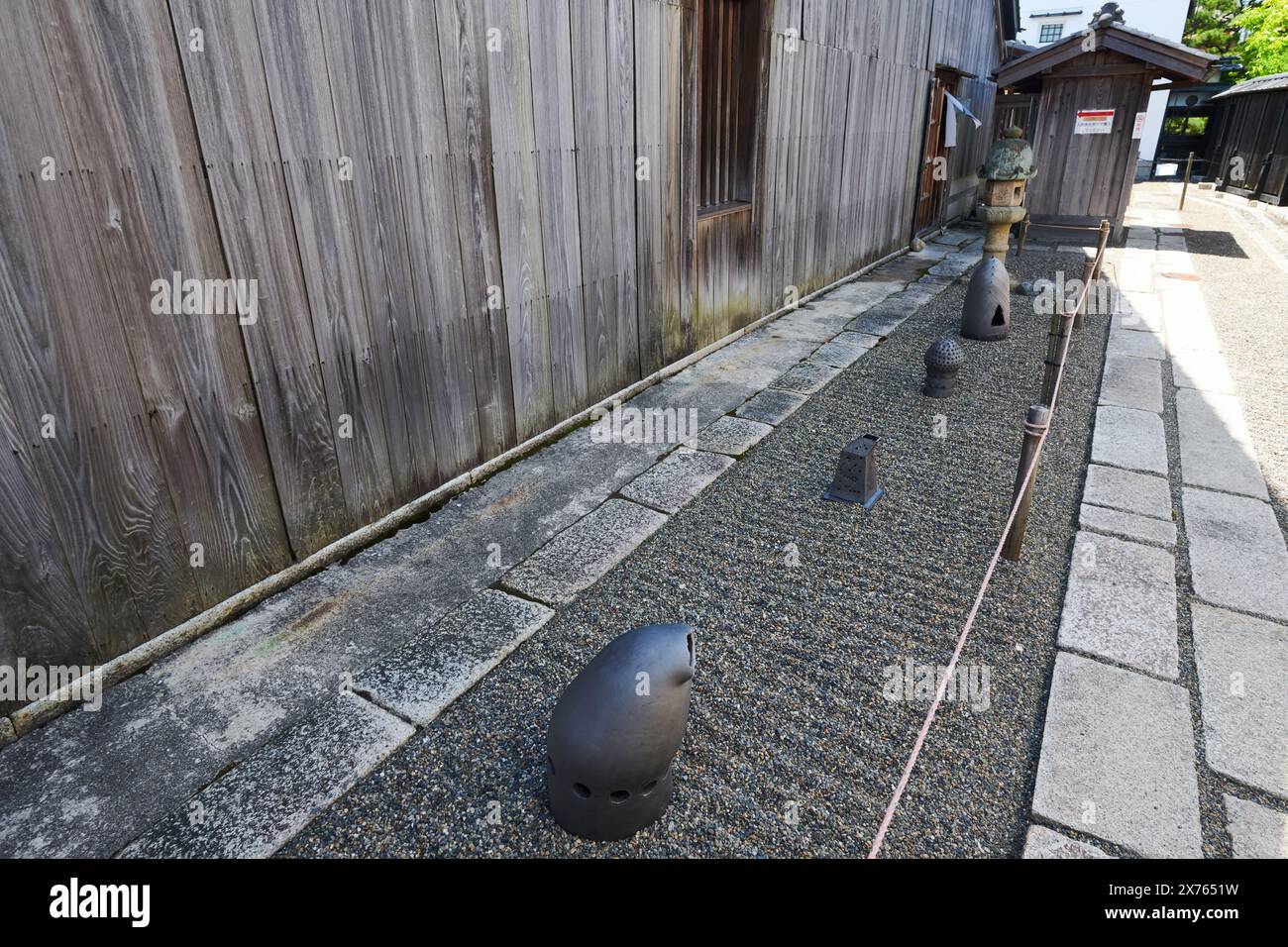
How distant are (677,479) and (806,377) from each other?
2519 mm

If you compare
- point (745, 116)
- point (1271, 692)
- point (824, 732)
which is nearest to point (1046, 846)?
point (824, 732)

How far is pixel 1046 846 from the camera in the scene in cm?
242

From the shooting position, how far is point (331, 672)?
10.5 ft

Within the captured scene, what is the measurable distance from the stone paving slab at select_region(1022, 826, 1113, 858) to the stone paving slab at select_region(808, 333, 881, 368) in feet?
17.3

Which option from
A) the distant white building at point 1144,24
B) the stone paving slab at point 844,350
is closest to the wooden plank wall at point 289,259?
the stone paving slab at point 844,350

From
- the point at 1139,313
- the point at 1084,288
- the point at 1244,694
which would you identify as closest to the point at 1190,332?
the point at 1139,313

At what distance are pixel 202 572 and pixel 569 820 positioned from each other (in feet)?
7.41

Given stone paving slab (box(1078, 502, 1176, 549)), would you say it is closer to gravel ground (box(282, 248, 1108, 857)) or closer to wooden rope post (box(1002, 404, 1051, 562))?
gravel ground (box(282, 248, 1108, 857))

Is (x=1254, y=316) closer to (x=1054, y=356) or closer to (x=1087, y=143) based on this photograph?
(x=1087, y=143)

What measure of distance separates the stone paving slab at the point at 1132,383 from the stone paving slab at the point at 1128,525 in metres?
2.20

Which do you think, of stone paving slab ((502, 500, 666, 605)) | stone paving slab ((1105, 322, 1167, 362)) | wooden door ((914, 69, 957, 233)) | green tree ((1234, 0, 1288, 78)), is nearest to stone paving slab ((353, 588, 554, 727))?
stone paving slab ((502, 500, 666, 605))

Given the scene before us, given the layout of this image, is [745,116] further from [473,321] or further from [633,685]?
[633,685]

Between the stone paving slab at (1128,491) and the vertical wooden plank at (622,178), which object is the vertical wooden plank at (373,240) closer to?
the vertical wooden plank at (622,178)

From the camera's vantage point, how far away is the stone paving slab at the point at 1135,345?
296 inches
